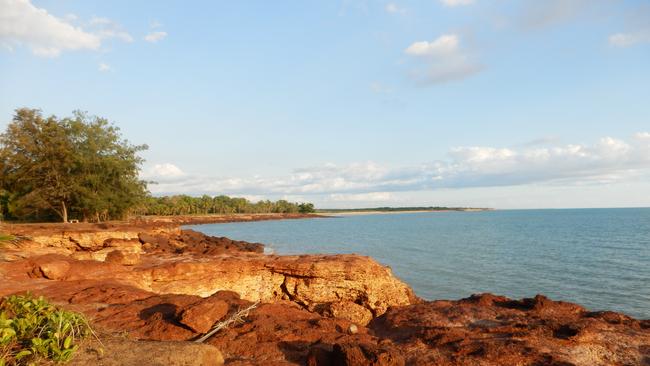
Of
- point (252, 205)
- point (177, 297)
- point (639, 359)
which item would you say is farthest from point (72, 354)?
point (252, 205)

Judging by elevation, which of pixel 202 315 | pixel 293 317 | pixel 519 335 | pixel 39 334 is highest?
pixel 39 334

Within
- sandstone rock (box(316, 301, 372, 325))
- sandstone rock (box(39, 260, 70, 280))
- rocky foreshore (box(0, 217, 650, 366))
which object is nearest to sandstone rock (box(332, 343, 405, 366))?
rocky foreshore (box(0, 217, 650, 366))

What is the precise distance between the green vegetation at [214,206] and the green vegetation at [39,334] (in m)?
99.6

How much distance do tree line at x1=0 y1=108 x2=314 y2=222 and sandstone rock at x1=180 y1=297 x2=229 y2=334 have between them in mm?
29625

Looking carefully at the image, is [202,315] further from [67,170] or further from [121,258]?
[67,170]

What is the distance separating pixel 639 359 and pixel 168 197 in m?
132

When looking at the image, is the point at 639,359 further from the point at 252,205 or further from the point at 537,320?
the point at 252,205

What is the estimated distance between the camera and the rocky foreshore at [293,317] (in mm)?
6438

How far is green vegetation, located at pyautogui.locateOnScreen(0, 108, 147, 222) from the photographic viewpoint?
100ft

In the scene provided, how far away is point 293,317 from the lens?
9008 millimetres

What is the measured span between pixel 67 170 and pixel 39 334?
3248cm

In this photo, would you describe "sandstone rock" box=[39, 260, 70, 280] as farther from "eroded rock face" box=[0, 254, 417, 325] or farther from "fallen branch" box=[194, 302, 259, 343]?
"fallen branch" box=[194, 302, 259, 343]

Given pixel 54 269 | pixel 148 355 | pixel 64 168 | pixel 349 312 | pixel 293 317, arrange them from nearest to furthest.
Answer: pixel 148 355, pixel 293 317, pixel 54 269, pixel 349 312, pixel 64 168

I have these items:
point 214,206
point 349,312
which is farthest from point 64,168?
point 214,206
